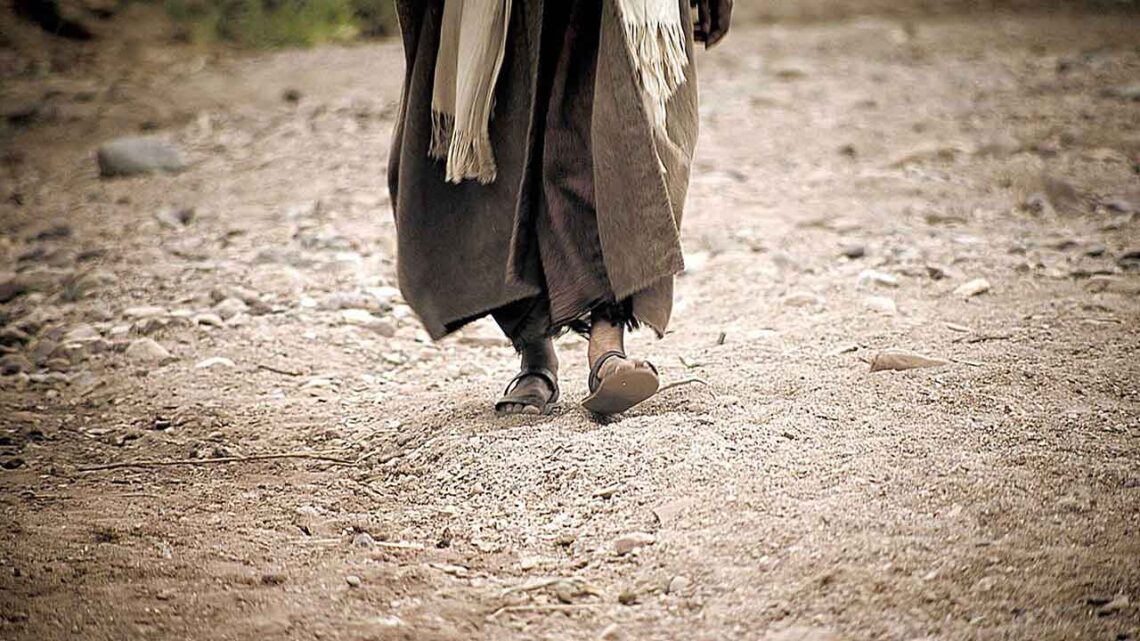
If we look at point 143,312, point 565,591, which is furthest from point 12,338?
point 565,591

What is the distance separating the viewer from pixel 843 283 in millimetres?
3689

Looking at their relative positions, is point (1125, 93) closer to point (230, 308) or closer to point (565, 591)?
point (230, 308)

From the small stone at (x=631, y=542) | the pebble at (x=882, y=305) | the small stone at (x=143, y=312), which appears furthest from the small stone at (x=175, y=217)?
the small stone at (x=631, y=542)

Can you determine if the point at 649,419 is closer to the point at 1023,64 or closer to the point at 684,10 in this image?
the point at 684,10

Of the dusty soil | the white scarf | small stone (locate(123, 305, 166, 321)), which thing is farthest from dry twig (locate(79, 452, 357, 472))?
small stone (locate(123, 305, 166, 321))

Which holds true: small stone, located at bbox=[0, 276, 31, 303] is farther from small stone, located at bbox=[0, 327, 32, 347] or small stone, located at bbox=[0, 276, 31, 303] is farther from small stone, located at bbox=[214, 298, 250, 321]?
small stone, located at bbox=[214, 298, 250, 321]

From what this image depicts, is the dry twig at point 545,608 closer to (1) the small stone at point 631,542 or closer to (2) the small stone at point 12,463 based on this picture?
(1) the small stone at point 631,542

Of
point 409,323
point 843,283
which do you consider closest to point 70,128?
point 409,323

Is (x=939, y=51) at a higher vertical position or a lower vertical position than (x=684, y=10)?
lower

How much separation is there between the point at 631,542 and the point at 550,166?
0.81 m

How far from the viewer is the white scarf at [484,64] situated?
7.40 ft

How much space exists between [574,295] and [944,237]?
237 centimetres

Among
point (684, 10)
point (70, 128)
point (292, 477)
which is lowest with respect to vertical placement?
point (70, 128)

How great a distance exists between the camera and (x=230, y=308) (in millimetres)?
3680
